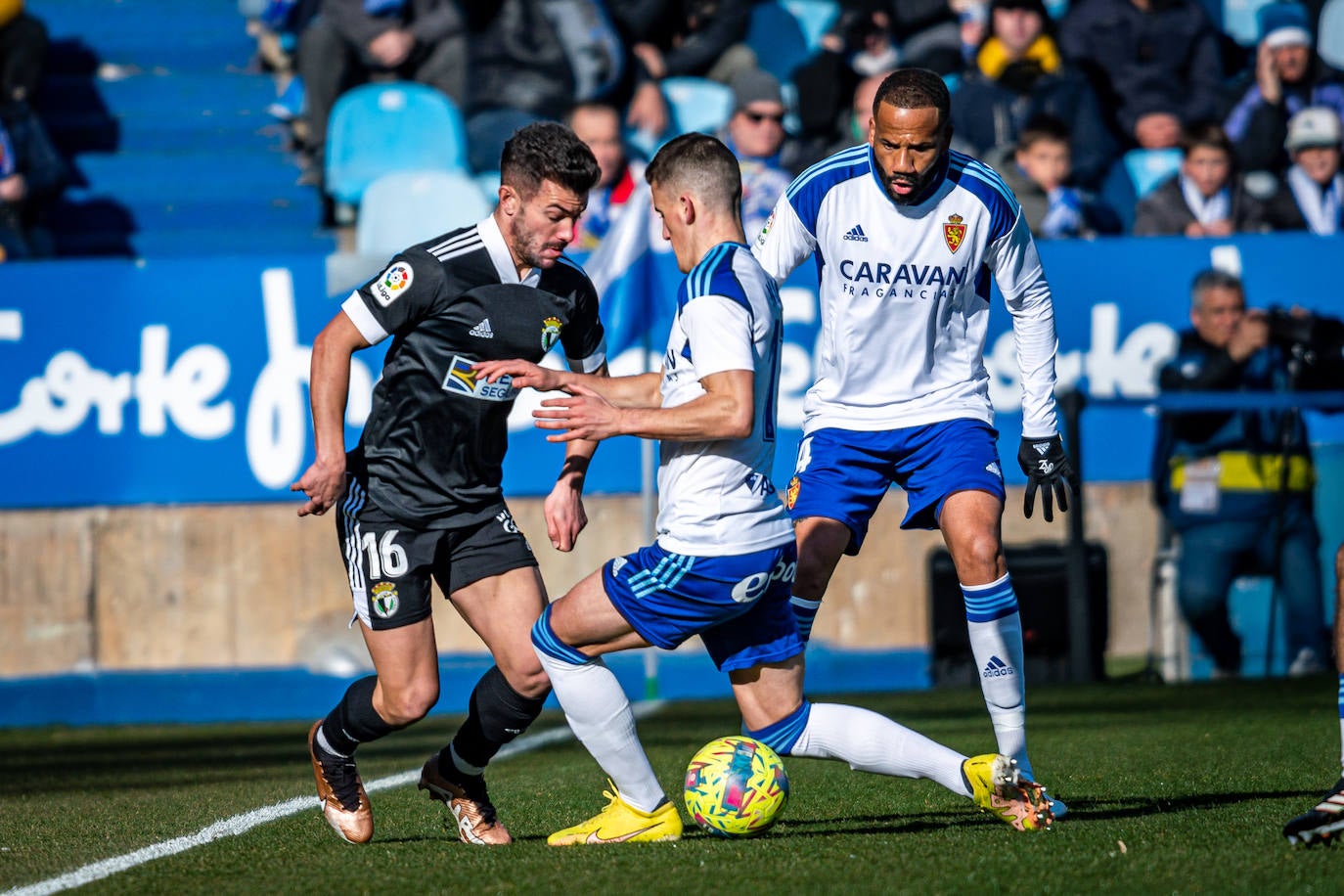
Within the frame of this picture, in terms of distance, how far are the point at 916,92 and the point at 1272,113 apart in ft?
30.9

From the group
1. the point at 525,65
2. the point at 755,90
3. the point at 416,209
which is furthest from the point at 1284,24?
the point at 416,209

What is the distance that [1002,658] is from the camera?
5789mm

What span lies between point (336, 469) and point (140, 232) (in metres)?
10.1

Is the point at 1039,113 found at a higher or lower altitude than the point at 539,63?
lower

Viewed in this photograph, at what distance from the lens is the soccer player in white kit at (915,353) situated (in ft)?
19.3

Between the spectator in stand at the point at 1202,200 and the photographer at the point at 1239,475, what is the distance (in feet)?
5.18

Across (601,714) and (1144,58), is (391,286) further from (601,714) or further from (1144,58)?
(1144,58)

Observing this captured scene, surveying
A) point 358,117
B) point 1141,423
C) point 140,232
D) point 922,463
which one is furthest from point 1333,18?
point 922,463

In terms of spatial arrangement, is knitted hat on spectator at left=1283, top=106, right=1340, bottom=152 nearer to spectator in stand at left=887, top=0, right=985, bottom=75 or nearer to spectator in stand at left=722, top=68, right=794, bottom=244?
spectator in stand at left=887, top=0, right=985, bottom=75

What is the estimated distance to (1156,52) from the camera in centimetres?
1494

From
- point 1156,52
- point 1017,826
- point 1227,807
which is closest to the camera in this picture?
point 1017,826

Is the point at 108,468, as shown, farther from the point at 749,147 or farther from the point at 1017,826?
the point at 1017,826

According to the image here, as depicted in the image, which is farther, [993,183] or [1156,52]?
[1156,52]

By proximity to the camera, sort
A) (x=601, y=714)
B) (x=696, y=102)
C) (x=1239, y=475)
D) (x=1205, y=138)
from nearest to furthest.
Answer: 1. (x=601, y=714)
2. (x=1239, y=475)
3. (x=1205, y=138)
4. (x=696, y=102)
